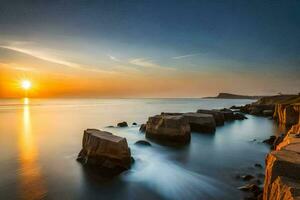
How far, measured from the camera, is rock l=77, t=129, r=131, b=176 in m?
17.2

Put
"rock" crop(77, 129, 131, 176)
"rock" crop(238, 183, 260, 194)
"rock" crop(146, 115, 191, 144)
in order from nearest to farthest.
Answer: "rock" crop(238, 183, 260, 194) → "rock" crop(77, 129, 131, 176) → "rock" crop(146, 115, 191, 144)

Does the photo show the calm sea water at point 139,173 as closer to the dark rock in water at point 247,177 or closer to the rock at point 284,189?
the dark rock in water at point 247,177

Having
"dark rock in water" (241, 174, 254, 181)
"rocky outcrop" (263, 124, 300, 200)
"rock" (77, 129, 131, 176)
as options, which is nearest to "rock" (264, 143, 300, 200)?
"rocky outcrop" (263, 124, 300, 200)

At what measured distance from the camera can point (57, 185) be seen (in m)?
15.3

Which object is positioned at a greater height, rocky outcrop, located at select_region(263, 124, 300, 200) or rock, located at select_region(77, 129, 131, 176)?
rocky outcrop, located at select_region(263, 124, 300, 200)

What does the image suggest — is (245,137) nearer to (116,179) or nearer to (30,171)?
(116,179)

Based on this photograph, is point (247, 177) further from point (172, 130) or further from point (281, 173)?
point (172, 130)

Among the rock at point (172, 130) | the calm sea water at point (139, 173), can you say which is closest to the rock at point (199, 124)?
the rock at point (172, 130)

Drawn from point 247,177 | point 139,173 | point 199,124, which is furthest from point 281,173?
point 199,124

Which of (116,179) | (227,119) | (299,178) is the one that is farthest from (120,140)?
(227,119)

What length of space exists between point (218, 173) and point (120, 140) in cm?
762

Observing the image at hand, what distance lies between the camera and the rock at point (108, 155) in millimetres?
17188

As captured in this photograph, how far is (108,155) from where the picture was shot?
1747 centimetres

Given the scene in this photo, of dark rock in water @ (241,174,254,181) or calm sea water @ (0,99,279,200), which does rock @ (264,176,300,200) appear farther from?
dark rock in water @ (241,174,254,181)
